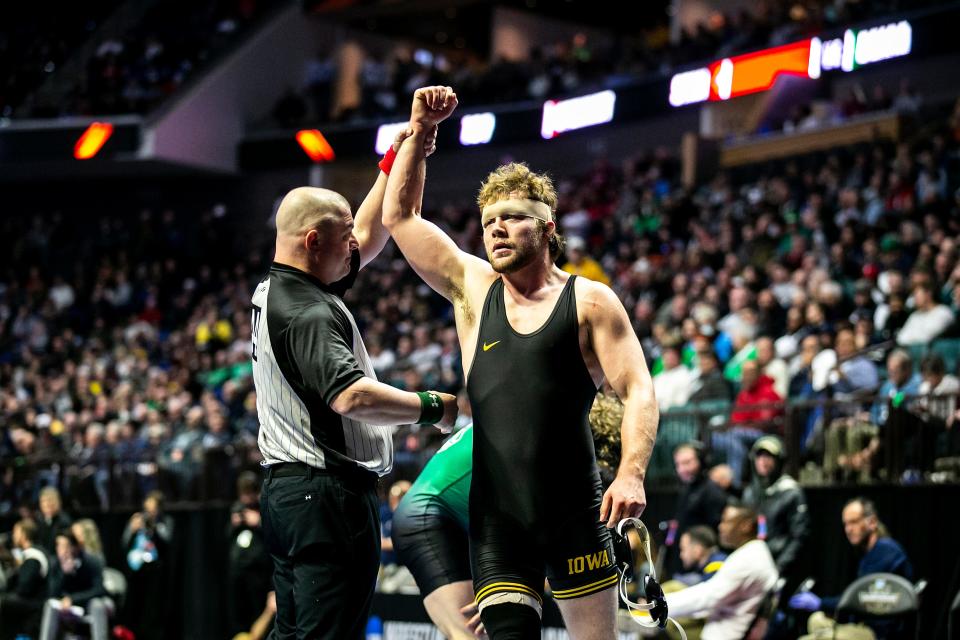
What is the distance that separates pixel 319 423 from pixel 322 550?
43 cm

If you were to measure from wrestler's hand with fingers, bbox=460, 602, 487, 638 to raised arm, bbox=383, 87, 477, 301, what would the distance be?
126 centimetres

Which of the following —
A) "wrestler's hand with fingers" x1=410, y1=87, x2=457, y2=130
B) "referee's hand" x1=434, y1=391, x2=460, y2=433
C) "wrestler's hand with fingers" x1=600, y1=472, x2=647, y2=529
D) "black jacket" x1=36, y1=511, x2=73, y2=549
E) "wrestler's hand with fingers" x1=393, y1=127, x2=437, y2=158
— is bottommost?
"black jacket" x1=36, y1=511, x2=73, y2=549

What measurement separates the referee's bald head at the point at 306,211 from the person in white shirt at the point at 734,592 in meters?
4.13

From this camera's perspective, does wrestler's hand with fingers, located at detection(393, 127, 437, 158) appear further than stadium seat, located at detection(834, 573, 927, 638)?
No

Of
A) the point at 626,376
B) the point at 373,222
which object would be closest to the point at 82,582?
the point at 373,222

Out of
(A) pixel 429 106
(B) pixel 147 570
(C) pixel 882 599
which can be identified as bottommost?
(B) pixel 147 570

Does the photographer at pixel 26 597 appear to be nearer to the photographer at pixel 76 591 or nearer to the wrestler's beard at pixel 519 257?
the photographer at pixel 76 591

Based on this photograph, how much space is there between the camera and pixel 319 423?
460 centimetres

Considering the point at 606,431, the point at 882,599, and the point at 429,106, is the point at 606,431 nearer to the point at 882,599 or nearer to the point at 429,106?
the point at 429,106

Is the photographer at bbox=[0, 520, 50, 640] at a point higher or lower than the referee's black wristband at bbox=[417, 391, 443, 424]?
lower

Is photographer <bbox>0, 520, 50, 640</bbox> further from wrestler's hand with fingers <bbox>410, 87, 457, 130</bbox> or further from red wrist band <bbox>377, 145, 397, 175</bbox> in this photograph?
wrestler's hand with fingers <bbox>410, 87, 457, 130</bbox>

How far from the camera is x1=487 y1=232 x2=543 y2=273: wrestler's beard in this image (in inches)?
185

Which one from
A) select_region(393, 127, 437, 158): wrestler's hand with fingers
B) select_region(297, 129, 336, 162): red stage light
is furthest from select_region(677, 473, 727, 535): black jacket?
select_region(297, 129, 336, 162): red stage light

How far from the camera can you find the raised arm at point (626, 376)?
440 cm
